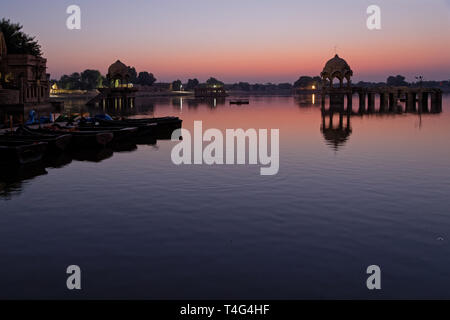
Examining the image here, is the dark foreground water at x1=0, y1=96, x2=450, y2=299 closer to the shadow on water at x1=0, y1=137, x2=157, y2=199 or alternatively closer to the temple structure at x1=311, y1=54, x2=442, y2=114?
the shadow on water at x1=0, y1=137, x2=157, y2=199

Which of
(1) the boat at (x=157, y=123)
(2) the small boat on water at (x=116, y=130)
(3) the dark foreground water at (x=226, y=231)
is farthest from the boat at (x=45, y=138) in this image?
(1) the boat at (x=157, y=123)

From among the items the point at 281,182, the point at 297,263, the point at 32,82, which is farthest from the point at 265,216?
the point at 32,82

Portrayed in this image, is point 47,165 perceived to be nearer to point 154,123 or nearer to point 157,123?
point 154,123

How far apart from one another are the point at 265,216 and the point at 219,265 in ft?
19.5

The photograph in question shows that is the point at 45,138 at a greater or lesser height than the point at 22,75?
lesser

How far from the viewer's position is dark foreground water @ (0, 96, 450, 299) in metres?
13.9

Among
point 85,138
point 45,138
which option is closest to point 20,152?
point 45,138

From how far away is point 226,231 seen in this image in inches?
747

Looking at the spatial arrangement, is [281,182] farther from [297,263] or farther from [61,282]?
[61,282]

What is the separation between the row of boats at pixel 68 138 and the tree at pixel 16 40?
49.1 metres

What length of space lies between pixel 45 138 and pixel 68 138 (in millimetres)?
2673

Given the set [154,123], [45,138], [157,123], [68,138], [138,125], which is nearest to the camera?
[45,138]

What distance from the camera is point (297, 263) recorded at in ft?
50.7

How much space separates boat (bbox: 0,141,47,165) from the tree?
7048 centimetres
